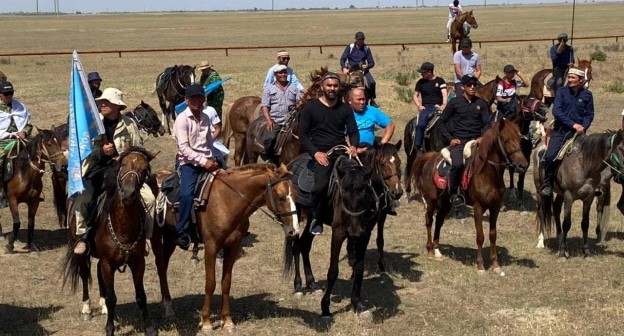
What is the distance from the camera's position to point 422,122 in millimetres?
14695

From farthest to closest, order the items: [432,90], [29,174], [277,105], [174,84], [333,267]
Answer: [174,84] → [432,90] → [277,105] → [29,174] → [333,267]

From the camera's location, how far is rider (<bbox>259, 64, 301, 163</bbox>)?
514 inches

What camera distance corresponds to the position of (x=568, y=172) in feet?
36.2

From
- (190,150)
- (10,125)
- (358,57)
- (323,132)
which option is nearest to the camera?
(190,150)

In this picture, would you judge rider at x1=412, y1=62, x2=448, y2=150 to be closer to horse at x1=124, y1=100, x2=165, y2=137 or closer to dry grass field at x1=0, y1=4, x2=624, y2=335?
dry grass field at x1=0, y1=4, x2=624, y2=335

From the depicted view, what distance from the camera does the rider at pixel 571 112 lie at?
10.9m

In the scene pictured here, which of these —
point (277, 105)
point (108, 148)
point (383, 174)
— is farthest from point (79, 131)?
point (277, 105)

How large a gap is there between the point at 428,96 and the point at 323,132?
6.25m

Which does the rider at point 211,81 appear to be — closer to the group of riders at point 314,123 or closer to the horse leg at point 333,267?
the group of riders at point 314,123

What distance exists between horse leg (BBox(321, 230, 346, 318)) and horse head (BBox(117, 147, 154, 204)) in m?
2.32

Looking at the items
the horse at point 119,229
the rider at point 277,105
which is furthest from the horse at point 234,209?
the rider at point 277,105

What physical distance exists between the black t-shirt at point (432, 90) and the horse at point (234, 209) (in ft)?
23.4

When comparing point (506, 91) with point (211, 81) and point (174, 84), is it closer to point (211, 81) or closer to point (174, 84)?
point (211, 81)

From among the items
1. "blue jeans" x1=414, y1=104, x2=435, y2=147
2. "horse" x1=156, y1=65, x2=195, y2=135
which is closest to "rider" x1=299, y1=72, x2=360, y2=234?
"blue jeans" x1=414, y1=104, x2=435, y2=147
